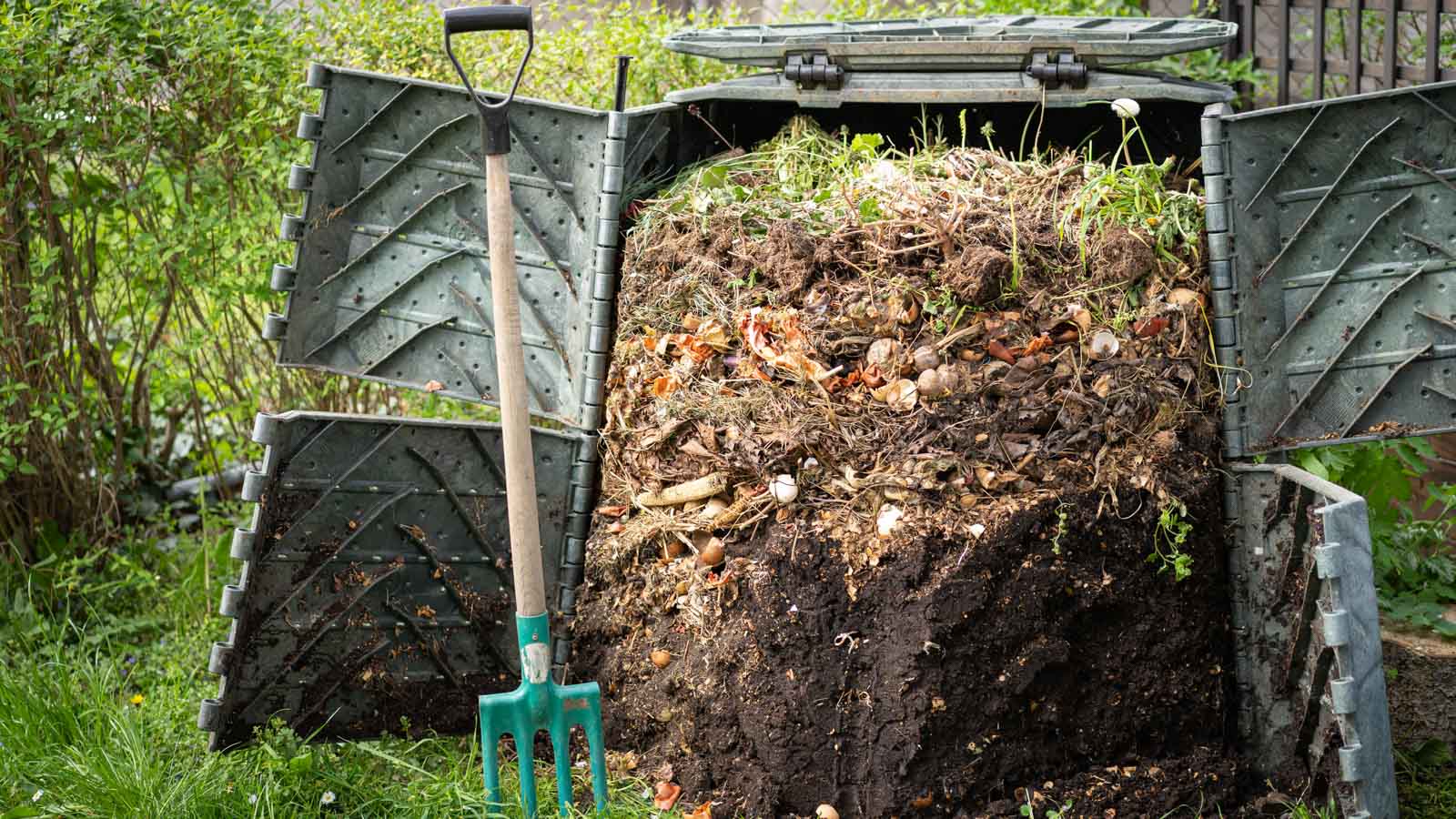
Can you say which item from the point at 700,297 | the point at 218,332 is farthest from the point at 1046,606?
the point at 218,332

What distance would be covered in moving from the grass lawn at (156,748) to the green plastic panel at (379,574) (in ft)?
0.41

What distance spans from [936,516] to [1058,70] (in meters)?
1.21

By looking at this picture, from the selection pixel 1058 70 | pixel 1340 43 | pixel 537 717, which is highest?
pixel 1340 43

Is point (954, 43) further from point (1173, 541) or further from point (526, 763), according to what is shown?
point (526, 763)

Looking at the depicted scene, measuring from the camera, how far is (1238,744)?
3.24 meters

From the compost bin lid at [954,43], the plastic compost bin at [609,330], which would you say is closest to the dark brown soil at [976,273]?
the plastic compost bin at [609,330]

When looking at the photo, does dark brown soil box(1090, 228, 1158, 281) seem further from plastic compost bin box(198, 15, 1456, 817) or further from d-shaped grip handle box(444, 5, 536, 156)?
d-shaped grip handle box(444, 5, 536, 156)

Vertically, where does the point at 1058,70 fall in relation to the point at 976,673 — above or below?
above

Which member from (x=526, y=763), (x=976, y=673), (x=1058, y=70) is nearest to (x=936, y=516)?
(x=976, y=673)

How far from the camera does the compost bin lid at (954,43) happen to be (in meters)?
3.29

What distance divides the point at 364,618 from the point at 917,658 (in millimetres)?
1417

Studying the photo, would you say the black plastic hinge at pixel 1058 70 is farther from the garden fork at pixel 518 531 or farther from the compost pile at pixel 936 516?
the garden fork at pixel 518 531

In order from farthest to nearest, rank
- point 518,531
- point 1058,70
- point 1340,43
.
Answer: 1. point 1340,43
2. point 1058,70
3. point 518,531

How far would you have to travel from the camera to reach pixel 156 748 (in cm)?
358
